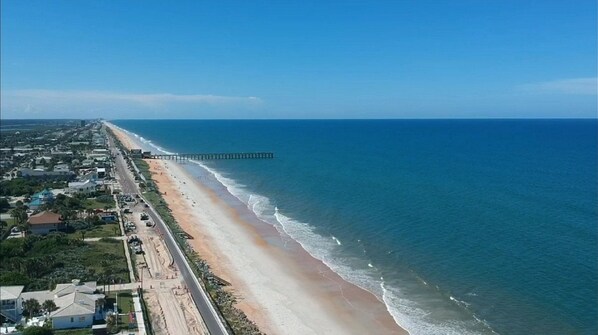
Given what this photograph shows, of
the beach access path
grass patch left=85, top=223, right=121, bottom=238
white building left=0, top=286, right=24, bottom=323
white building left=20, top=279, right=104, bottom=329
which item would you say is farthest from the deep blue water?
white building left=0, top=286, right=24, bottom=323

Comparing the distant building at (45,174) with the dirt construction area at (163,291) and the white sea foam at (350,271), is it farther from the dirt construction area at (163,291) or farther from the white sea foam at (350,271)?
the dirt construction area at (163,291)

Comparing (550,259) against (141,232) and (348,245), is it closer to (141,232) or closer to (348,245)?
(348,245)

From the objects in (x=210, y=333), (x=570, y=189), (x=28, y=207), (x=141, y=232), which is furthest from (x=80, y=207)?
(x=570, y=189)

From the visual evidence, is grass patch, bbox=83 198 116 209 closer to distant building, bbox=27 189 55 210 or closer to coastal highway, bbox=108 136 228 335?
distant building, bbox=27 189 55 210

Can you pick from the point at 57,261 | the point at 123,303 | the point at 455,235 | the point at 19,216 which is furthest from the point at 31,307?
the point at 455,235

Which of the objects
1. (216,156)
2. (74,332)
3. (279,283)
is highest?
(216,156)

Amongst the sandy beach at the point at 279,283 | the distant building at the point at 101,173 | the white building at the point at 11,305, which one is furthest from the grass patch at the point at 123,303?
the distant building at the point at 101,173

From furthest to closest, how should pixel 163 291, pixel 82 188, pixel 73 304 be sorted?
1. pixel 82 188
2. pixel 163 291
3. pixel 73 304

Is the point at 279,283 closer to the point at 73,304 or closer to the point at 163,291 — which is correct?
the point at 163,291
